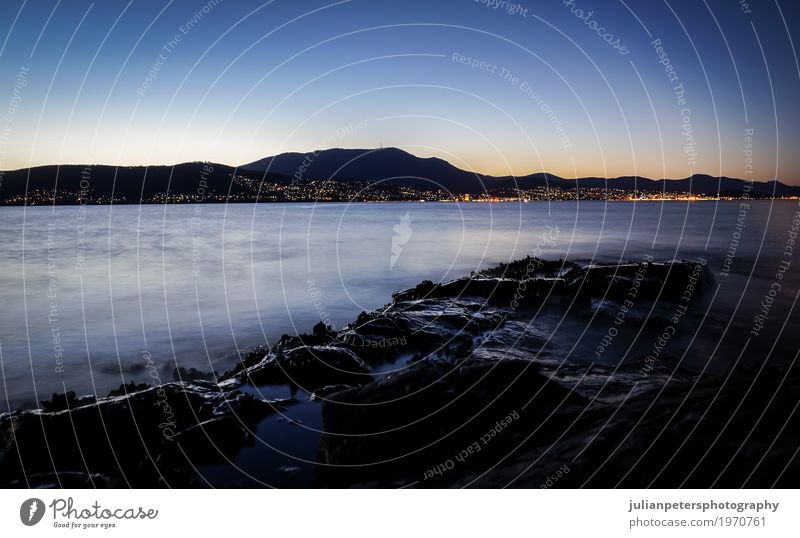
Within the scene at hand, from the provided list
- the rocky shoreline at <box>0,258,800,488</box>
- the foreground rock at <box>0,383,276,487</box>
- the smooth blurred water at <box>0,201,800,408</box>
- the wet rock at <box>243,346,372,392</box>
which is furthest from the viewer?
the smooth blurred water at <box>0,201,800,408</box>

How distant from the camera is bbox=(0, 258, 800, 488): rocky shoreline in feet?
11.4

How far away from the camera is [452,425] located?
434cm

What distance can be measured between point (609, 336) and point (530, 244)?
18.5 meters

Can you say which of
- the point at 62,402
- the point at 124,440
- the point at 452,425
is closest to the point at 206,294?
the point at 62,402

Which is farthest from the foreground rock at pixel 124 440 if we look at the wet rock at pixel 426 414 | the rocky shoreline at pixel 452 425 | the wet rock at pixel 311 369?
the wet rock at pixel 426 414

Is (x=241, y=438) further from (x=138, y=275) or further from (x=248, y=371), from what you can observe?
(x=138, y=275)

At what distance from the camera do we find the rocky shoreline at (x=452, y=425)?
11.4 ft

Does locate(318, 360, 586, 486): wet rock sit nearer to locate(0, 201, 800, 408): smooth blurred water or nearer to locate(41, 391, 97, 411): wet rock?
locate(41, 391, 97, 411): wet rock

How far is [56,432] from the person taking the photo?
14.6 feet

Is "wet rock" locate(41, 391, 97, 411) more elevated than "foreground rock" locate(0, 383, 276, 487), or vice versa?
"wet rock" locate(41, 391, 97, 411)

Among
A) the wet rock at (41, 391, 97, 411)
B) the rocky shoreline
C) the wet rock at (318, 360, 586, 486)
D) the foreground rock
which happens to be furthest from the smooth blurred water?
the wet rock at (318, 360, 586, 486)

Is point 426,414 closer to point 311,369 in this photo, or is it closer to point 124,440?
point 311,369

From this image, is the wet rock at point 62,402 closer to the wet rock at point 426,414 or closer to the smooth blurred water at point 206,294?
the smooth blurred water at point 206,294
